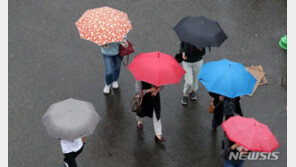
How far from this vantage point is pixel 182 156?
23.7 ft

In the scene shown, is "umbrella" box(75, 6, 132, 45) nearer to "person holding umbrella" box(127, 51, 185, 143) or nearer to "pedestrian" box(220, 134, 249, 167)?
"person holding umbrella" box(127, 51, 185, 143)

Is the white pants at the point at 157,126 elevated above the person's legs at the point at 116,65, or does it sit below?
below

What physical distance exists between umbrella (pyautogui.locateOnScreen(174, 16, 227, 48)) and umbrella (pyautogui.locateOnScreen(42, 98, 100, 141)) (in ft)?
7.23

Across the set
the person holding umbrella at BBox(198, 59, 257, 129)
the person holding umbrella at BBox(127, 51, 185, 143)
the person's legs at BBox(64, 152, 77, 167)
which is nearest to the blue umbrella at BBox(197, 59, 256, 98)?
the person holding umbrella at BBox(198, 59, 257, 129)

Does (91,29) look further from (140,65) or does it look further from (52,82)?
(52,82)

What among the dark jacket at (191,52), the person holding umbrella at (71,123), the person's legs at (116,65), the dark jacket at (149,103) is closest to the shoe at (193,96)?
the dark jacket at (191,52)

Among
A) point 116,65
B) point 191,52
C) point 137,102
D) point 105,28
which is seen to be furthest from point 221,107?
point 105,28

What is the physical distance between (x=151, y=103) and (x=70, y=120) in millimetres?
1638

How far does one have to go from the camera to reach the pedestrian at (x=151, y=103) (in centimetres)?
652

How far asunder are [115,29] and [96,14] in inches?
20.2

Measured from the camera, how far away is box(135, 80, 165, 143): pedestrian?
6520 mm

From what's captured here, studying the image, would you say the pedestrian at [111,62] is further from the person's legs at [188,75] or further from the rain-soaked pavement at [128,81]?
the person's legs at [188,75]

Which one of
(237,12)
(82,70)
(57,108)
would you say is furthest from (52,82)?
(237,12)

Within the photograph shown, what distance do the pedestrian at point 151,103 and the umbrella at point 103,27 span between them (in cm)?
103
